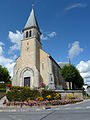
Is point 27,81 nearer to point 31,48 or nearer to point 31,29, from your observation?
point 31,48

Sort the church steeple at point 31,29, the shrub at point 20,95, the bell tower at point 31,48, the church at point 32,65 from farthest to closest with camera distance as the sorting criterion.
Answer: the church steeple at point 31,29
the bell tower at point 31,48
the church at point 32,65
the shrub at point 20,95

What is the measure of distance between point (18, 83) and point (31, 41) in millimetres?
10961

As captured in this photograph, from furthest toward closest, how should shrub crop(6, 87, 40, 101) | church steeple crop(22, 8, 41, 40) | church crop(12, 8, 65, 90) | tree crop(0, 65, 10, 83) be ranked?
tree crop(0, 65, 10, 83) → church steeple crop(22, 8, 41, 40) → church crop(12, 8, 65, 90) → shrub crop(6, 87, 40, 101)

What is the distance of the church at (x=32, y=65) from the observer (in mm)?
34125

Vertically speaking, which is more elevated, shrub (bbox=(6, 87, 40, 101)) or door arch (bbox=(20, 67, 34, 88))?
door arch (bbox=(20, 67, 34, 88))

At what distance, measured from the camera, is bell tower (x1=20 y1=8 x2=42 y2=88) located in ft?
113

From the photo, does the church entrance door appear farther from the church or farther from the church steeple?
the church steeple

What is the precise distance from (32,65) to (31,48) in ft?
14.7

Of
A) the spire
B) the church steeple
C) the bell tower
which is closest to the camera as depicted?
the bell tower

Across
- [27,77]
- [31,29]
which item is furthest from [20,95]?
[31,29]

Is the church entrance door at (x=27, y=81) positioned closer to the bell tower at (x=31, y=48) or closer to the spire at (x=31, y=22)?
the bell tower at (x=31, y=48)

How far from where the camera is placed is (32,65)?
3469cm

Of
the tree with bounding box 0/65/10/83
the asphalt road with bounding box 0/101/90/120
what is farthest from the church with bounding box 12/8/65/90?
the asphalt road with bounding box 0/101/90/120

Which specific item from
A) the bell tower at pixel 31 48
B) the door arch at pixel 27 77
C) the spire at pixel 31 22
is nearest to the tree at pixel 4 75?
the door arch at pixel 27 77
